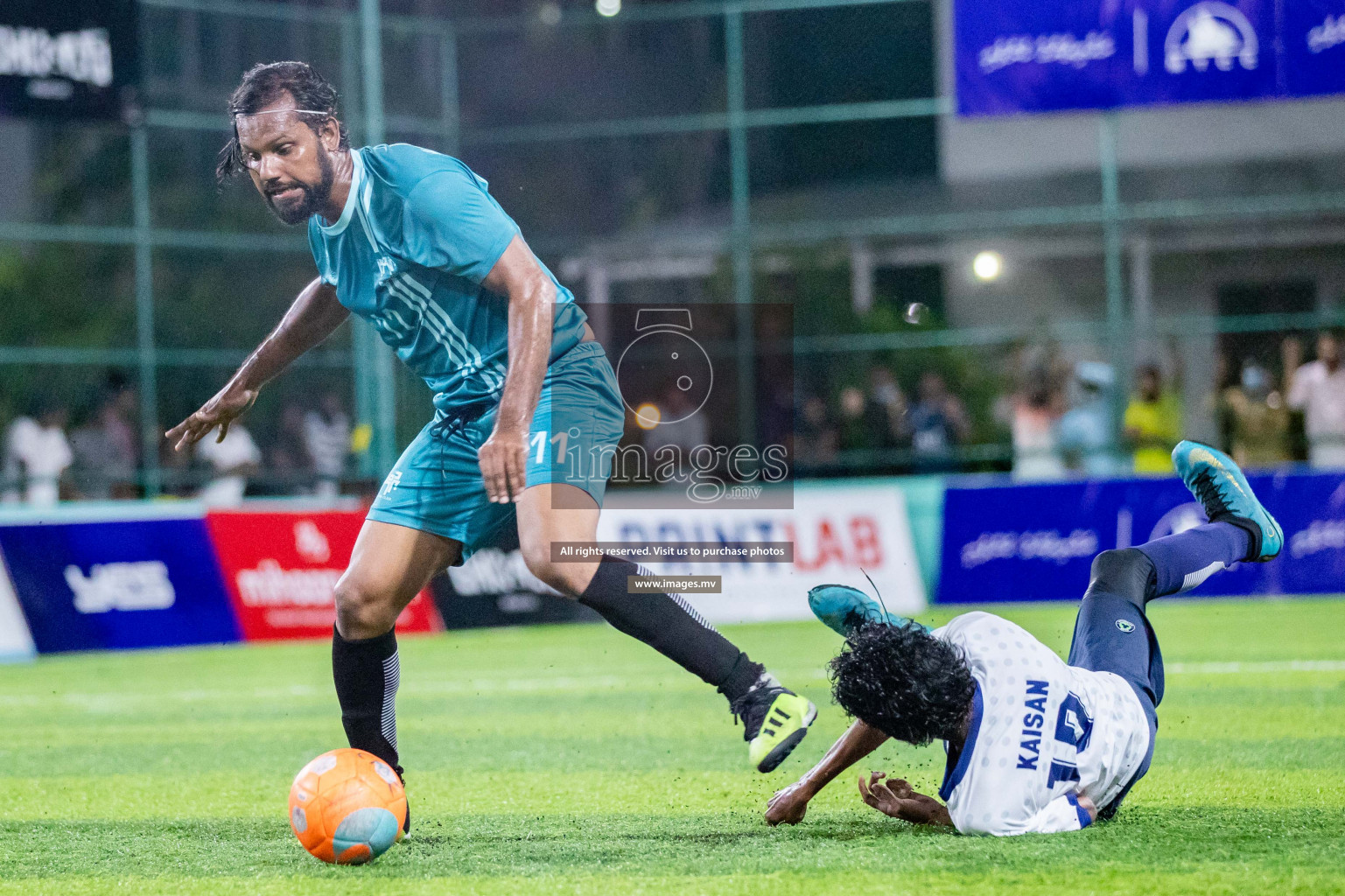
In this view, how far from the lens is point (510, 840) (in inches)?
183

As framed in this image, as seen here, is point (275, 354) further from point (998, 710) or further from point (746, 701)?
point (998, 710)

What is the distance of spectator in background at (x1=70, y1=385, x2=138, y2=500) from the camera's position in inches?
577

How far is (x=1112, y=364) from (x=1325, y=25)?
3.60 m

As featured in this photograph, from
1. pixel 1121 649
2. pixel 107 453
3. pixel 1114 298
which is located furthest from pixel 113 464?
pixel 1121 649

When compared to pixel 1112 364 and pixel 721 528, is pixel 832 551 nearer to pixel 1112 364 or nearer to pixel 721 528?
pixel 721 528

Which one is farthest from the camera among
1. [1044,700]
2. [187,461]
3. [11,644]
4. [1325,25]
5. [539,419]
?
[187,461]

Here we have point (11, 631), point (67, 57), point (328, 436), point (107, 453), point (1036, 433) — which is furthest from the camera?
point (328, 436)

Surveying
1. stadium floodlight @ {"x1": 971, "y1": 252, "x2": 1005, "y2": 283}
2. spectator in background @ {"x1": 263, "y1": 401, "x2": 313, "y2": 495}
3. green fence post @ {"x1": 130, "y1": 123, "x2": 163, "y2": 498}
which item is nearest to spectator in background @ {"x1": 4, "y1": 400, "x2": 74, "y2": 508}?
green fence post @ {"x1": 130, "y1": 123, "x2": 163, "y2": 498}

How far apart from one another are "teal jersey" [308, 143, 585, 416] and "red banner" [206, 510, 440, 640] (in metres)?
7.96

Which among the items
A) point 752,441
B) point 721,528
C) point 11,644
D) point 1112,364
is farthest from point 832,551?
point 11,644

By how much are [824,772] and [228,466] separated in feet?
37.9

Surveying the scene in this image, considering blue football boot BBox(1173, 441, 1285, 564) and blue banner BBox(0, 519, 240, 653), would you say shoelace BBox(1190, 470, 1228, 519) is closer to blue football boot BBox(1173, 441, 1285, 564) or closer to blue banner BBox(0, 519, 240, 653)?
blue football boot BBox(1173, 441, 1285, 564)

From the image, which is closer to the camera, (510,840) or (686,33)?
(510,840)

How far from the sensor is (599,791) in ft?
18.3
